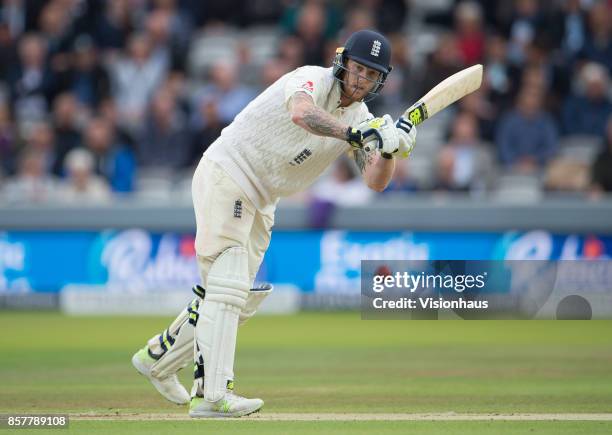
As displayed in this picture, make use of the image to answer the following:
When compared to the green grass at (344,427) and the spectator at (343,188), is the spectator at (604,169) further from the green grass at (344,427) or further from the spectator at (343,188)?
the green grass at (344,427)

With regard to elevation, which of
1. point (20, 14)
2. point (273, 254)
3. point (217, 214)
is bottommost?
point (217, 214)

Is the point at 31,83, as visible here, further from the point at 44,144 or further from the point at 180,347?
the point at 180,347

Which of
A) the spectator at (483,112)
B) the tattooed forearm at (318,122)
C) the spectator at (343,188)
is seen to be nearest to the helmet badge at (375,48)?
the tattooed forearm at (318,122)

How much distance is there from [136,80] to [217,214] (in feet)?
33.2

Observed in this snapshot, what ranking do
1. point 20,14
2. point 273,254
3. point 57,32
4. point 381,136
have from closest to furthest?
point 381,136, point 273,254, point 57,32, point 20,14

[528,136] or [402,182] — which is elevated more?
[528,136]

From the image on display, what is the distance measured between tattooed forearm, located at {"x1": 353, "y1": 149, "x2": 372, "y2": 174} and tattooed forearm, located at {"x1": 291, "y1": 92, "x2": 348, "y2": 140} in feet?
1.57

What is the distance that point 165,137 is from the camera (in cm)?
1476

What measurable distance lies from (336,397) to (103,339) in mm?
4231

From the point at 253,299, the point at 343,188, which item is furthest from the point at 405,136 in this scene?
the point at 343,188

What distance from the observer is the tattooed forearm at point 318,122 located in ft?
18.4

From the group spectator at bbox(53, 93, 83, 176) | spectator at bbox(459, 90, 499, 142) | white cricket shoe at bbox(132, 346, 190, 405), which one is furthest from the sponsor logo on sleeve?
spectator at bbox(53, 93, 83, 176)

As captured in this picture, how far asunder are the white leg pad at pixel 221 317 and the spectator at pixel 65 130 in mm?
9299

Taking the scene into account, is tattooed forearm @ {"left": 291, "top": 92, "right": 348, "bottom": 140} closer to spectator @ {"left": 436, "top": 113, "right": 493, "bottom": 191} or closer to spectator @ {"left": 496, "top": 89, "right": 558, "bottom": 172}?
spectator @ {"left": 436, "top": 113, "right": 493, "bottom": 191}
